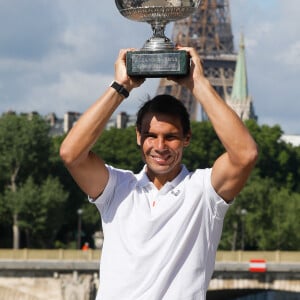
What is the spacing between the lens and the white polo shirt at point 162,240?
26.0 feet

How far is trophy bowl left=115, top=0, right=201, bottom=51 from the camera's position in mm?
8047

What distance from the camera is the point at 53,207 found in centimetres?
7162

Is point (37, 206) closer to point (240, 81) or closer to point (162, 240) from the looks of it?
point (162, 240)

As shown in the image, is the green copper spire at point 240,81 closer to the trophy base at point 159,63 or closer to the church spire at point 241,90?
the church spire at point 241,90

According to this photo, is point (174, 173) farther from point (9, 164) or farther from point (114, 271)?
point (9, 164)

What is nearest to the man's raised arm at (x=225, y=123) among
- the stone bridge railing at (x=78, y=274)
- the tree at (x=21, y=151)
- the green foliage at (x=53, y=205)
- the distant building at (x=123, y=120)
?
the stone bridge railing at (x=78, y=274)

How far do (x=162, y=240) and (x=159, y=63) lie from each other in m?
0.80

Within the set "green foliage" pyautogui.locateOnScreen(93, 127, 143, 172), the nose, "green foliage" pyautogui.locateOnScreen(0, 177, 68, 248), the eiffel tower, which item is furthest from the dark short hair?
the eiffel tower

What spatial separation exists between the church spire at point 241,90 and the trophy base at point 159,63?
13490 centimetres

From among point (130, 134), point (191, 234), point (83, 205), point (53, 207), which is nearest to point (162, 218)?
point (191, 234)

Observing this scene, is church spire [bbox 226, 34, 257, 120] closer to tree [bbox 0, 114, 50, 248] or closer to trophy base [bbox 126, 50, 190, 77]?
tree [bbox 0, 114, 50, 248]

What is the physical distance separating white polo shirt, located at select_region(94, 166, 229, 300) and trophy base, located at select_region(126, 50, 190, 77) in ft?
1.85

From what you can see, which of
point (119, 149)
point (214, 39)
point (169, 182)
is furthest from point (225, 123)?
point (214, 39)

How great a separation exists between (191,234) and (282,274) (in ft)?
162
